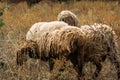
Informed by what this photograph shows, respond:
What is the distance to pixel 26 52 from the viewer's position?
7.49m

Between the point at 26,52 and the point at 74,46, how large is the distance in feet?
3.23

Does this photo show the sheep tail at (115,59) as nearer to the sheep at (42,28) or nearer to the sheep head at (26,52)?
the sheep at (42,28)

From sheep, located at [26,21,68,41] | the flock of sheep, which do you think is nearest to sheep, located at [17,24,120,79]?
the flock of sheep

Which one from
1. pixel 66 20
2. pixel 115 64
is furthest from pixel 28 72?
pixel 66 20

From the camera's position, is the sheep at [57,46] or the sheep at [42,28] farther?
the sheep at [42,28]

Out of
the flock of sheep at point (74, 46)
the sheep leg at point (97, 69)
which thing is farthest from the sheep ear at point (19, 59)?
the sheep leg at point (97, 69)

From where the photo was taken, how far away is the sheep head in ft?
24.4

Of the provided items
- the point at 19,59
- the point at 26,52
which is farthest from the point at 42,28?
the point at 19,59

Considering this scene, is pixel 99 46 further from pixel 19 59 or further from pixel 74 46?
pixel 19 59

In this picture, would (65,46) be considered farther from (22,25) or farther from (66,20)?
(22,25)

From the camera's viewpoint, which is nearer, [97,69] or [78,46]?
[78,46]

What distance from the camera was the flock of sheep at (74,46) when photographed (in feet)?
23.1

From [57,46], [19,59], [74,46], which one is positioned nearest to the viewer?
[74,46]

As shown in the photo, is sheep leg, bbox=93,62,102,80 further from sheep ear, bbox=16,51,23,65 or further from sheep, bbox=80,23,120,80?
sheep ear, bbox=16,51,23,65
